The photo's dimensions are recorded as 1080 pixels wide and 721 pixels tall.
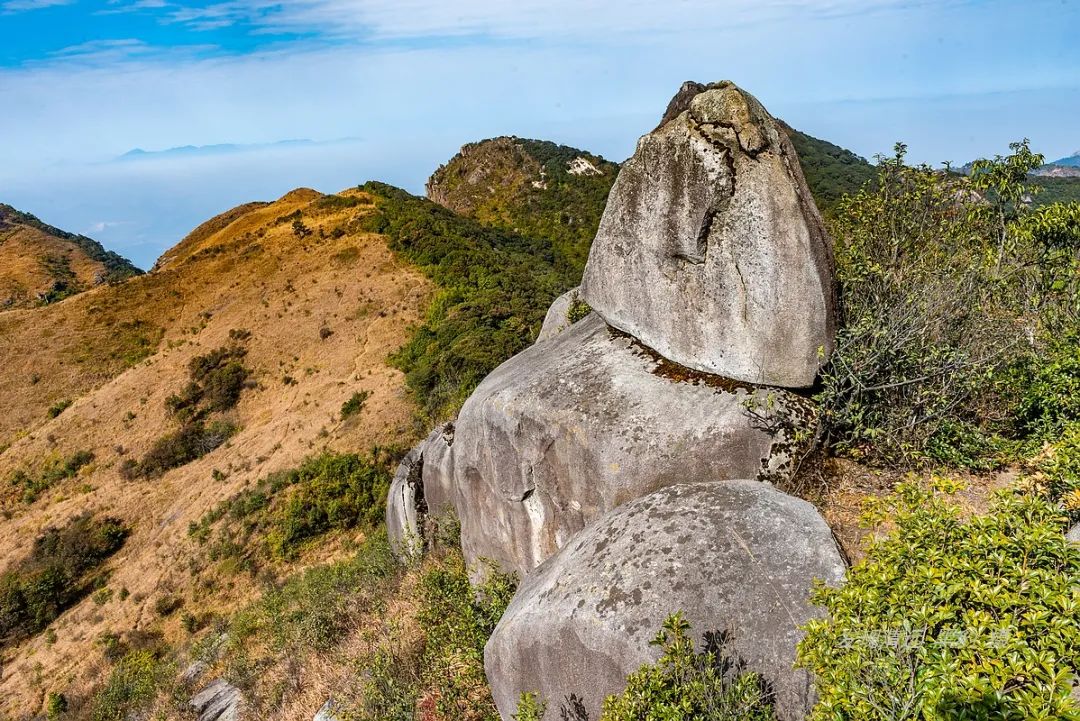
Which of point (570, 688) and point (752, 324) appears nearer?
point (570, 688)

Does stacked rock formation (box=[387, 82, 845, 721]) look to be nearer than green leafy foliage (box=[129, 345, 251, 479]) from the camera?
Yes

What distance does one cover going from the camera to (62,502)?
29516 millimetres

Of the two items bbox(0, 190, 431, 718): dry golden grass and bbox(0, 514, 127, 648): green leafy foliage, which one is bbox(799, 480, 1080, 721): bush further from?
bbox(0, 514, 127, 648): green leafy foliage

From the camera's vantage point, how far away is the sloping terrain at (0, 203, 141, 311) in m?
58.4

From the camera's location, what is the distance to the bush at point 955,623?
376 cm

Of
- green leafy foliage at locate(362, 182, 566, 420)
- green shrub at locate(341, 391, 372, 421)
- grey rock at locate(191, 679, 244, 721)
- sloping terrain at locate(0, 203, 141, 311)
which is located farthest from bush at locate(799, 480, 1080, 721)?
sloping terrain at locate(0, 203, 141, 311)

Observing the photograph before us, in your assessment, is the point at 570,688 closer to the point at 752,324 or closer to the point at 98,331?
the point at 752,324

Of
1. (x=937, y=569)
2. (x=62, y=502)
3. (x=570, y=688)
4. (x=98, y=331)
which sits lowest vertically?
(x=62, y=502)

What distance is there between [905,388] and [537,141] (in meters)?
87.1

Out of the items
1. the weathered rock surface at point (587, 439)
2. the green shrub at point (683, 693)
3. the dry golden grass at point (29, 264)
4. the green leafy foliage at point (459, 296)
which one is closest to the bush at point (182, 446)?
the green leafy foliage at point (459, 296)

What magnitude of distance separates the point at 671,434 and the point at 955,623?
478 cm

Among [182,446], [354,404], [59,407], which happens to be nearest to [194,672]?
[354,404]

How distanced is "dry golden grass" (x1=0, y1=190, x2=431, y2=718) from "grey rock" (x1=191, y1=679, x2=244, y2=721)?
30.9 feet

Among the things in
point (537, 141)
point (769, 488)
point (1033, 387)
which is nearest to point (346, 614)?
point (769, 488)
